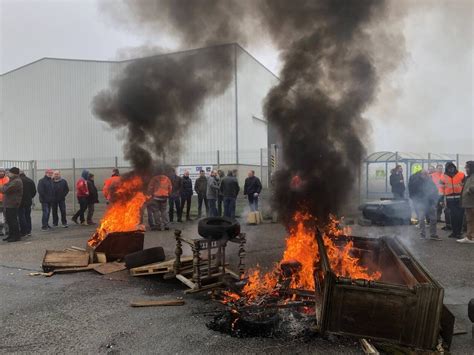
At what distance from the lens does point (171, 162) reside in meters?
9.62

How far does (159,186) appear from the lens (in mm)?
9945

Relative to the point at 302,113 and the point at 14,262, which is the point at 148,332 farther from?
the point at 14,262

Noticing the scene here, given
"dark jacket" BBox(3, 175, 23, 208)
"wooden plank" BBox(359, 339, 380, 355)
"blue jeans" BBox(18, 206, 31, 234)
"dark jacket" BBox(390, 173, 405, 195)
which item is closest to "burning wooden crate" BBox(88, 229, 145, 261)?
"dark jacket" BBox(3, 175, 23, 208)

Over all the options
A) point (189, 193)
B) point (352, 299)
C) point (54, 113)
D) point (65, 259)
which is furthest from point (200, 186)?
point (54, 113)

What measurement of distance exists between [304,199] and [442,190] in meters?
4.96

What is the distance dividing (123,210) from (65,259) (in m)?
1.60

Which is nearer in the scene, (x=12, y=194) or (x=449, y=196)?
(x=449, y=196)

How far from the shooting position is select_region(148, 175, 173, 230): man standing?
388 inches

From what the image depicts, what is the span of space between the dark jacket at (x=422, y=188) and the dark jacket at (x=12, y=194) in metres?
9.43

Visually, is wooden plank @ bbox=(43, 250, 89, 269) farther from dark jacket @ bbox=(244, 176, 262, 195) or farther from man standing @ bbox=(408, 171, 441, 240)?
man standing @ bbox=(408, 171, 441, 240)

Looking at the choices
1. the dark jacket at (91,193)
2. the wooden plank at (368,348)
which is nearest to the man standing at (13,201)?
the dark jacket at (91,193)

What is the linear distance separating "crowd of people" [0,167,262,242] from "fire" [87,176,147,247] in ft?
1.85

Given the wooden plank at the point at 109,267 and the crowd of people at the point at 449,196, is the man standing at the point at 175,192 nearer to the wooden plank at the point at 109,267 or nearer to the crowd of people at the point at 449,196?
the wooden plank at the point at 109,267

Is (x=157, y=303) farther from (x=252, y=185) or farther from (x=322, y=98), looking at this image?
(x=252, y=185)
